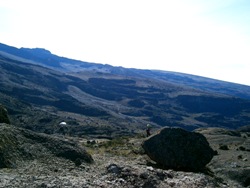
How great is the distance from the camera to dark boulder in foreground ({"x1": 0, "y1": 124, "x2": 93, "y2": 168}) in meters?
24.5

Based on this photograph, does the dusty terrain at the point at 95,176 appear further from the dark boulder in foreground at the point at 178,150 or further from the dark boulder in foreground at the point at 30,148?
the dark boulder in foreground at the point at 178,150

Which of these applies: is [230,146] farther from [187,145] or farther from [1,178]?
[1,178]

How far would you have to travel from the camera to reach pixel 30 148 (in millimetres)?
26719

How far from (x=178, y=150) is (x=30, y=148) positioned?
498 inches

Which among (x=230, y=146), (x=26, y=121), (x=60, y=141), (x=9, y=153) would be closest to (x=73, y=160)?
(x=60, y=141)

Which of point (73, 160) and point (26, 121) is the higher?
point (73, 160)

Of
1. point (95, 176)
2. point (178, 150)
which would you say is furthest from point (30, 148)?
point (178, 150)

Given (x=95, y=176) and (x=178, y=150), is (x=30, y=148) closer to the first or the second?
(x=95, y=176)

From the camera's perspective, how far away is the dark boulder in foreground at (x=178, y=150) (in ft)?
99.1

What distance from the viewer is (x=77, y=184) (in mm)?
20125

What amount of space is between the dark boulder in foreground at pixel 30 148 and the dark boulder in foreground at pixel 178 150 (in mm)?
6284

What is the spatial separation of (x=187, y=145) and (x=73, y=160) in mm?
10280

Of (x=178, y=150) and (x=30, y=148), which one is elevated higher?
(x=178, y=150)

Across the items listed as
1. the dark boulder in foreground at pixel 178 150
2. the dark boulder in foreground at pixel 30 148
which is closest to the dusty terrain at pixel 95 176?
the dark boulder in foreground at pixel 30 148
